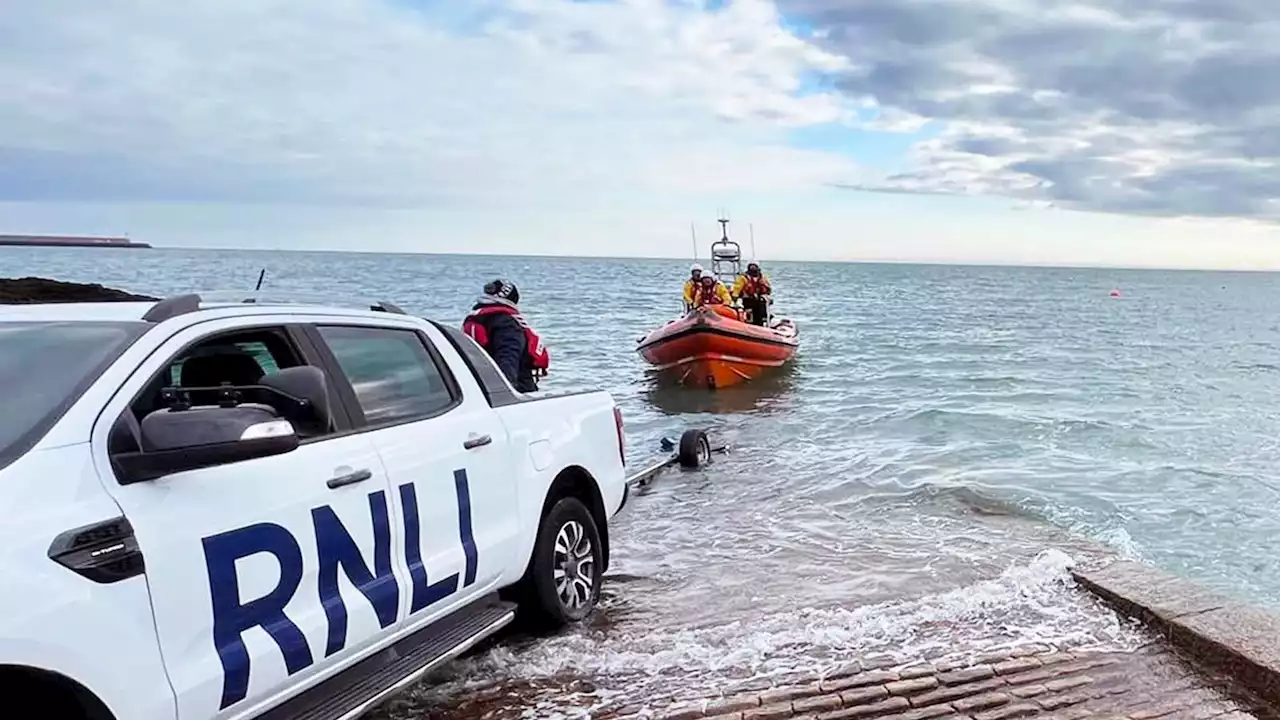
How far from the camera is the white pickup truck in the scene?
2.49 meters

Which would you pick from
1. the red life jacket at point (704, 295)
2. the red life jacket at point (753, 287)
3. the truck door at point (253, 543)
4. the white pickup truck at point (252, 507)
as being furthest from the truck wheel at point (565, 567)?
the red life jacket at point (753, 287)

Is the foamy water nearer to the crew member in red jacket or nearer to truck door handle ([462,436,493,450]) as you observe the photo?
truck door handle ([462,436,493,450])

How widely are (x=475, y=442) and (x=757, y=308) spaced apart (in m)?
17.8

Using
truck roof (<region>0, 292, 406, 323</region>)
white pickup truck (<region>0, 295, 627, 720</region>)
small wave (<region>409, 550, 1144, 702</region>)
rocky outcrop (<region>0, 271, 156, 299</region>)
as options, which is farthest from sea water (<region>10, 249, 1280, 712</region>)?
rocky outcrop (<region>0, 271, 156, 299</region>)

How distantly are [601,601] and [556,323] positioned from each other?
30.1 meters

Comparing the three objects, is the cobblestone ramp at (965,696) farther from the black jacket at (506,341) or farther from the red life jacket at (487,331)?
the red life jacket at (487,331)

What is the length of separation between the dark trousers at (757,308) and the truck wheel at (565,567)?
16.6 meters

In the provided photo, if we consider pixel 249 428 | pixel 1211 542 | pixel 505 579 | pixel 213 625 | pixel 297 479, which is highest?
pixel 249 428

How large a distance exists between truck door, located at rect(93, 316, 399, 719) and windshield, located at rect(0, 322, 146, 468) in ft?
0.39

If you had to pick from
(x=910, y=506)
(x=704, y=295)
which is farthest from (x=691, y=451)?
(x=704, y=295)

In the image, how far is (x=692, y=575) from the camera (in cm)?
688

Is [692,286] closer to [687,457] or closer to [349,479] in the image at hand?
[687,457]

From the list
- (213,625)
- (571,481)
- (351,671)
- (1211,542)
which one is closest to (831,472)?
(1211,542)

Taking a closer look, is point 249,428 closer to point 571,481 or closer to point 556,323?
point 571,481
